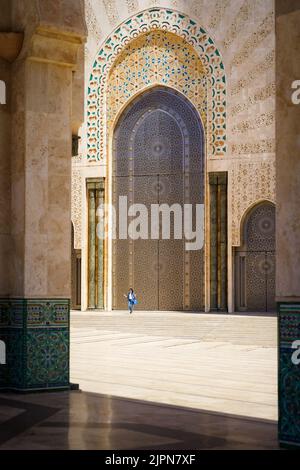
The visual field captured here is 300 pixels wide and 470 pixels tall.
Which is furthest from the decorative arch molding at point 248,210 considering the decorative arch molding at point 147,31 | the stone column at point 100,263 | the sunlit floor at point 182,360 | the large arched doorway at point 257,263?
the stone column at point 100,263

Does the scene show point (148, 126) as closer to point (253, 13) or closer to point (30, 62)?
point (253, 13)

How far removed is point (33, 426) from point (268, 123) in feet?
35.9

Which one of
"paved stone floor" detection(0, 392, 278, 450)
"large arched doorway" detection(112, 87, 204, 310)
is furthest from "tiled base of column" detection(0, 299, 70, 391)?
"large arched doorway" detection(112, 87, 204, 310)

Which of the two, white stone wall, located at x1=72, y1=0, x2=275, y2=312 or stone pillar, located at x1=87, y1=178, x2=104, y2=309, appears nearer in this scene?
white stone wall, located at x1=72, y1=0, x2=275, y2=312

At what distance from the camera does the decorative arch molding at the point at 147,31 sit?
14.2m

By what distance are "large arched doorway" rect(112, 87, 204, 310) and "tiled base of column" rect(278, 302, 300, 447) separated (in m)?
11.1

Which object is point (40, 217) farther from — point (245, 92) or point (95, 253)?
point (95, 253)

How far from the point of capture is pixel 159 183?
14766 millimetres

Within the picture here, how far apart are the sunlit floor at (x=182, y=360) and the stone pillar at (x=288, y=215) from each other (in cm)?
79

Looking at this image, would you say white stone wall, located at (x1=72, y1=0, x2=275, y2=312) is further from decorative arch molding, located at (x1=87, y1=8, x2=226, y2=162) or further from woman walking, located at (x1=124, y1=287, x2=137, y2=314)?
woman walking, located at (x1=124, y1=287, x2=137, y2=314)

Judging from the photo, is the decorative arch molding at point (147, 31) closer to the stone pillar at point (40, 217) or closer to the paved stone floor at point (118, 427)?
the stone pillar at point (40, 217)

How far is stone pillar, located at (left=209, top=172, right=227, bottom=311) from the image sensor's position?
A: 1405 cm

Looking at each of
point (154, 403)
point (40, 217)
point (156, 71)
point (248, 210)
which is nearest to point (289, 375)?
point (154, 403)
